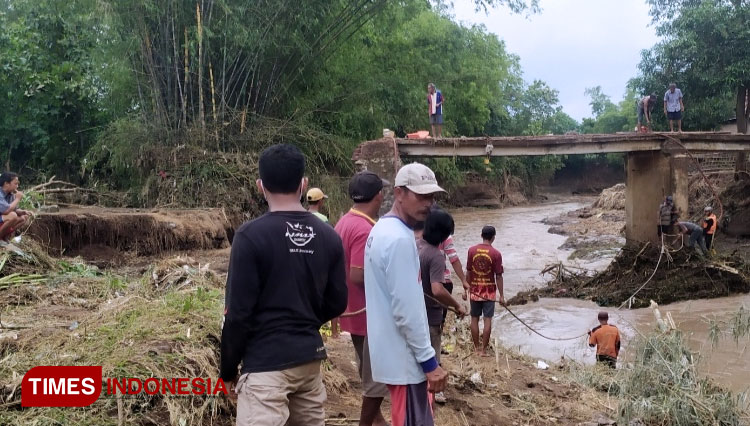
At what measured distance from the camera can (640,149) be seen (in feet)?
54.1

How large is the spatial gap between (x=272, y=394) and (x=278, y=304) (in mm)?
348

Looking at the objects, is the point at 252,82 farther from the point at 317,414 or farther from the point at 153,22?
the point at 317,414

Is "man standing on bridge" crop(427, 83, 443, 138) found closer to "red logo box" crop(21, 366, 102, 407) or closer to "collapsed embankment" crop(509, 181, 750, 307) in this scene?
"collapsed embankment" crop(509, 181, 750, 307)

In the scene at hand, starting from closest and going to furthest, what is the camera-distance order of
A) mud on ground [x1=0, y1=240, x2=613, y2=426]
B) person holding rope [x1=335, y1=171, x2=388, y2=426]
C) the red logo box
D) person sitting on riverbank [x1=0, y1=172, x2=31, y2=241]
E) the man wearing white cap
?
the man wearing white cap
the red logo box
mud on ground [x1=0, y1=240, x2=613, y2=426]
person holding rope [x1=335, y1=171, x2=388, y2=426]
person sitting on riverbank [x1=0, y1=172, x2=31, y2=241]

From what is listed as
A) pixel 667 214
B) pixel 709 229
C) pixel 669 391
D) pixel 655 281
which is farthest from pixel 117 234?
pixel 709 229

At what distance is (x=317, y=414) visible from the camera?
2.65m

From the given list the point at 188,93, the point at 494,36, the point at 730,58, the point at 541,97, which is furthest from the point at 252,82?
the point at 541,97

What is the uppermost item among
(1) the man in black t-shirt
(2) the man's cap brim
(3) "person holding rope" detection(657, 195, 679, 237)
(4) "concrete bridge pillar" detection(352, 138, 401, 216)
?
(4) "concrete bridge pillar" detection(352, 138, 401, 216)

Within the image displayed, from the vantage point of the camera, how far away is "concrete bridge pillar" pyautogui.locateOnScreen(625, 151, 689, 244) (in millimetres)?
16141

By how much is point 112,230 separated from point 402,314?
375 inches

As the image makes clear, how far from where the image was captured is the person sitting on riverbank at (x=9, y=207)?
7.52 meters

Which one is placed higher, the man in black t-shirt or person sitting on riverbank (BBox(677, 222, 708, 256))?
the man in black t-shirt

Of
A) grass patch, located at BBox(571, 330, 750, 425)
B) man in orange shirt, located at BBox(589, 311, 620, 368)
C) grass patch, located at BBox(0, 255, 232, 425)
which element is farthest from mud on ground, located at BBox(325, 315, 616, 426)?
grass patch, located at BBox(0, 255, 232, 425)

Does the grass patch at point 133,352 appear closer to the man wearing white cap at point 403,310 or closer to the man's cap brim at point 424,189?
the man wearing white cap at point 403,310
